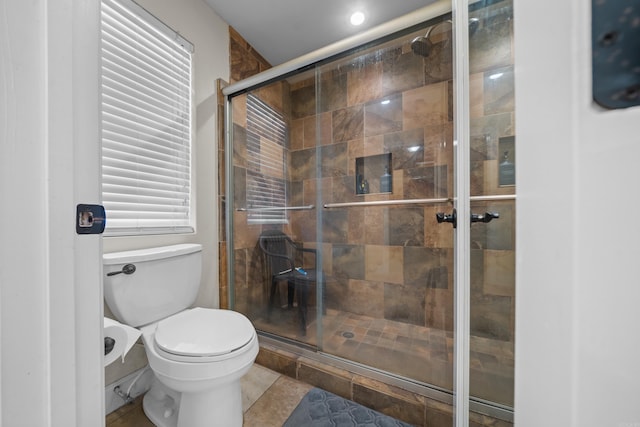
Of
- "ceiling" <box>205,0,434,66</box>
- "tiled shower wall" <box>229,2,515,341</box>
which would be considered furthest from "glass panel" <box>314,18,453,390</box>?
"ceiling" <box>205,0,434,66</box>

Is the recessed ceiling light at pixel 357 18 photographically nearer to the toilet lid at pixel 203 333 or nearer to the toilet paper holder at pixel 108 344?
the toilet lid at pixel 203 333

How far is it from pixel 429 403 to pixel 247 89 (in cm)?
207

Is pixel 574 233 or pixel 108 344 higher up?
pixel 574 233

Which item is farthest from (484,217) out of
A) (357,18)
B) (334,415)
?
(357,18)

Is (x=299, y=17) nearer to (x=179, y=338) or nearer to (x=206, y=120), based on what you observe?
(x=206, y=120)

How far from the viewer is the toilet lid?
875 millimetres

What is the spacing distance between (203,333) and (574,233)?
1192 mm

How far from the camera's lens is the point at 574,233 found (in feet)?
0.56

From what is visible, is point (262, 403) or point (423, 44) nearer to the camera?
point (262, 403)

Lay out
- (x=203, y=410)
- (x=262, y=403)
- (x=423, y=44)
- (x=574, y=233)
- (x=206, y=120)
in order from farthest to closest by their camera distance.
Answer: (x=206, y=120)
(x=423, y=44)
(x=262, y=403)
(x=203, y=410)
(x=574, y=233)

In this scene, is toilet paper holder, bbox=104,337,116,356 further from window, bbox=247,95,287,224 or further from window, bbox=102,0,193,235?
window, bbox=247,95,287,224

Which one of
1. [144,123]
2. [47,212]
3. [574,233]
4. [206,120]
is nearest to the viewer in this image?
[574,233]

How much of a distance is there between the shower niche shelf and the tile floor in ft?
4.60

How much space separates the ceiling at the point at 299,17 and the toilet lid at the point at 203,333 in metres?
1.91
